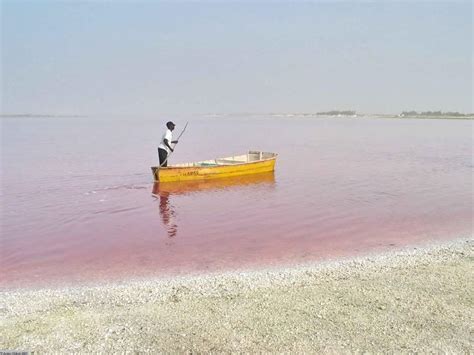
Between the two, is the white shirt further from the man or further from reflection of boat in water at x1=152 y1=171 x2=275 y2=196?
reflection of boat in water at x1=152 y1=171 x2=275 y2=196

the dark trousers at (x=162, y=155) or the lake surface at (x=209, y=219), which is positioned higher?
the dark trousers at (x=162, y=155)

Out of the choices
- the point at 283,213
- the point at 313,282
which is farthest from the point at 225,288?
the point at 283,213

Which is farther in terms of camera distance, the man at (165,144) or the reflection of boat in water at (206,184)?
the reflection of boat in water at (206,184)

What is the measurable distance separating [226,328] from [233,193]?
13.4 m

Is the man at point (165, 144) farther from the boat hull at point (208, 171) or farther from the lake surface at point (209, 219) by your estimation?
the lake surface at point (209, 219)

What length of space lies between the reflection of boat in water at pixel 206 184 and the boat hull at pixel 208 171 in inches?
7.8

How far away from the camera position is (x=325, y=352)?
607 centimetres

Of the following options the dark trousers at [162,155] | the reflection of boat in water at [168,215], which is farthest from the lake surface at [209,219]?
the dark trousers at [162,155]

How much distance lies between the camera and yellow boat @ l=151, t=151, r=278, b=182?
20.7 metres

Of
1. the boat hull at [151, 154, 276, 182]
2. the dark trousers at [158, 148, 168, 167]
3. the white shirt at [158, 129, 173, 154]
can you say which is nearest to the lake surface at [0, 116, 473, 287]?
the boat hull at [151, 154, 276, 182]

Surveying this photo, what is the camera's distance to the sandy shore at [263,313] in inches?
249

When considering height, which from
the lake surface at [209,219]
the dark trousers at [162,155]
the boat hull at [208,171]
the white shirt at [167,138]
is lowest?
the lake surface at [209,219]

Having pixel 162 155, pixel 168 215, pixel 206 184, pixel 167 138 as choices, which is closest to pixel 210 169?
pixel 206 184

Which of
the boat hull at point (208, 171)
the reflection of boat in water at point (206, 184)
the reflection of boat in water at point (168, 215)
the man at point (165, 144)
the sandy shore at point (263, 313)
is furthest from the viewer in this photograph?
the boat hull at point (208, 171)
